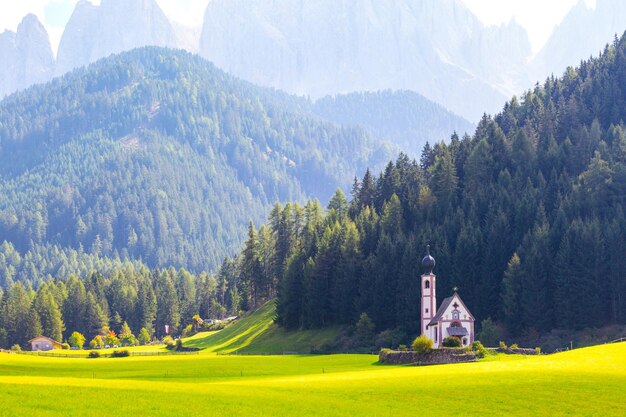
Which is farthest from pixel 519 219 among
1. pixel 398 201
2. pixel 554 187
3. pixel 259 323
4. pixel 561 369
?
pixel 561 369

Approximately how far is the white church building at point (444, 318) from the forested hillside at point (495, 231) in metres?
7.32

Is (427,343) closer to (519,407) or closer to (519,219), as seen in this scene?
(519,407)

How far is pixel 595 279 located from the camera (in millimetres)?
127500

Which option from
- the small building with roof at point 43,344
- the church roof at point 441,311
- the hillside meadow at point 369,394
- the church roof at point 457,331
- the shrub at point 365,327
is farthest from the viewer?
the small building with roof at point 43,344

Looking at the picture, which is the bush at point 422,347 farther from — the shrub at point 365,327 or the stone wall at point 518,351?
the shrub at point 365,327

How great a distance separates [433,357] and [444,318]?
2695 cm

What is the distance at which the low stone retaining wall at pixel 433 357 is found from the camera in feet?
309

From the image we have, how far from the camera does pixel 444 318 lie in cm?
12175

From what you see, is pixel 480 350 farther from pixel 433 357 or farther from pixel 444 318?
pixel 444 318

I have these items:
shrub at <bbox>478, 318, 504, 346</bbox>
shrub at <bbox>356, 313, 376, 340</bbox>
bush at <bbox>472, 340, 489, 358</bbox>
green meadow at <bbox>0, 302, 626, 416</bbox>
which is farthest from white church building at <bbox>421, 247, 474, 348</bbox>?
green meadow at <bbox>0, 302, 626, 416</bbox>

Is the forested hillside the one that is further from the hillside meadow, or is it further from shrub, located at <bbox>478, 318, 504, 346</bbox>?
the hillside meadow

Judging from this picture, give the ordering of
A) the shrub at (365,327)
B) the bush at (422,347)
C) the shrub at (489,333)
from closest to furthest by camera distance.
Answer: the bush at (422,347), the shrub at (489,333), the shrub at (365,327)

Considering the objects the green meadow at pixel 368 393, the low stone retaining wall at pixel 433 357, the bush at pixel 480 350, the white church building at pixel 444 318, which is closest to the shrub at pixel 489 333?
the white church building at pixel 444 318

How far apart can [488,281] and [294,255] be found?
37018 mm
